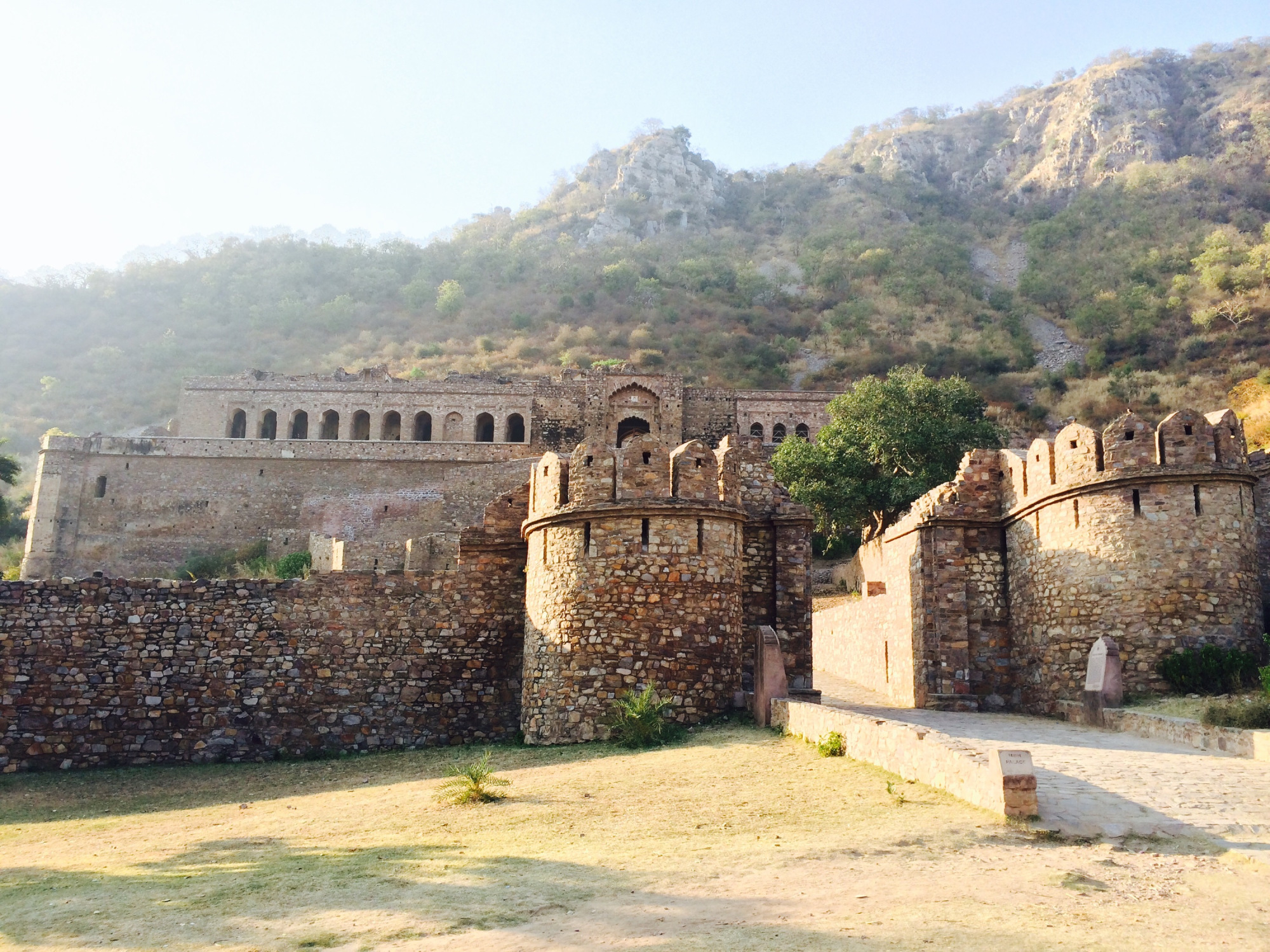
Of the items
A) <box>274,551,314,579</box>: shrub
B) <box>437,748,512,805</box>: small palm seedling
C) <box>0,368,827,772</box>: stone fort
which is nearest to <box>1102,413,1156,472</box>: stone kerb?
<box>0,368,827,772</box>: stone fort

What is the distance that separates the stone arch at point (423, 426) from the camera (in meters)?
49.3

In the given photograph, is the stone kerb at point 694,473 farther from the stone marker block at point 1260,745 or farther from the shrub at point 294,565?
the shrub at point 294,565

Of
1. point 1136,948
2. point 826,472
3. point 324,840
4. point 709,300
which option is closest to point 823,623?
point 826,472

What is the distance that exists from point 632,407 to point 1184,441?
121 ft

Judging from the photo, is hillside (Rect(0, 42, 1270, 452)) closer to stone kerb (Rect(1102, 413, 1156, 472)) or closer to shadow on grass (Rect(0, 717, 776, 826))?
stone kerb (Rect(1102, 413, 1156, 472))

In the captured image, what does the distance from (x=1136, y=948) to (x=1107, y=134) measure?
104m

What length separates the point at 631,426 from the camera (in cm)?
4988

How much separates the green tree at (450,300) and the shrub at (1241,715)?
253 feet

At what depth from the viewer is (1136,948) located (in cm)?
507

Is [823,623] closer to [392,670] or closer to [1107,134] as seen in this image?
[392,670]

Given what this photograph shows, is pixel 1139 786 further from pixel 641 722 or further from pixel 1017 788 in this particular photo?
pixel 641 722

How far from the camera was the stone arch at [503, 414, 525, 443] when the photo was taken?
161 ft

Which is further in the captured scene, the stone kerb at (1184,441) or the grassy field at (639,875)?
the stone kerb at (1184,441)

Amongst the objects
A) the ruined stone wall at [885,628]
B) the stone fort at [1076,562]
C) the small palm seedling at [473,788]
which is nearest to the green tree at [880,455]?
the ruined stone wall at [885,628]
